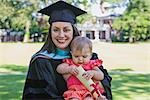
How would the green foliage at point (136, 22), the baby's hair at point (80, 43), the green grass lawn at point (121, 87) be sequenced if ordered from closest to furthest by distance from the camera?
the baby's hair at point (80, 43), the green grass lawn at point (121, 87), the green foliage at point (136, 22)

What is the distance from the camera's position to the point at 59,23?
321 cm

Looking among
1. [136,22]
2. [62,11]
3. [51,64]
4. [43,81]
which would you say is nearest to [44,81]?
[43,81]

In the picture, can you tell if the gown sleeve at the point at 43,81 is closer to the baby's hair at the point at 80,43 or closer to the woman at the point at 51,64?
the woman at the point at 51,64

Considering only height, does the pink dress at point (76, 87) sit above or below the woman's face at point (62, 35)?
below

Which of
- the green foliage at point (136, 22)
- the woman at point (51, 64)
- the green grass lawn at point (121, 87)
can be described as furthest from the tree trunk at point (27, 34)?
the woman at point (51, 64)

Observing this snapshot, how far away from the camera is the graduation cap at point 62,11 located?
3.31 m

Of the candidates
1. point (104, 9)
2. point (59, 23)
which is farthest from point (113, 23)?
point (59, 23)

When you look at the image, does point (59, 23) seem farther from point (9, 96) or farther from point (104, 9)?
point (104, 9)

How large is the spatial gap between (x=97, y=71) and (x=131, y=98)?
6.46m

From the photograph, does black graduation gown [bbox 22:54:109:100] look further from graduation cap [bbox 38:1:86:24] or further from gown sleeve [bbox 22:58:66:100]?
graduation cap [bbox 38:1:86:24]

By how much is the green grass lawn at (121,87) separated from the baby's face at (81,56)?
6.28 metres

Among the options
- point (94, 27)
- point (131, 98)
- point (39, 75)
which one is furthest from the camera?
point (94, 27)

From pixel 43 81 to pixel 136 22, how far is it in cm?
4679

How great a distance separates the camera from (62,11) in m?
3.42
